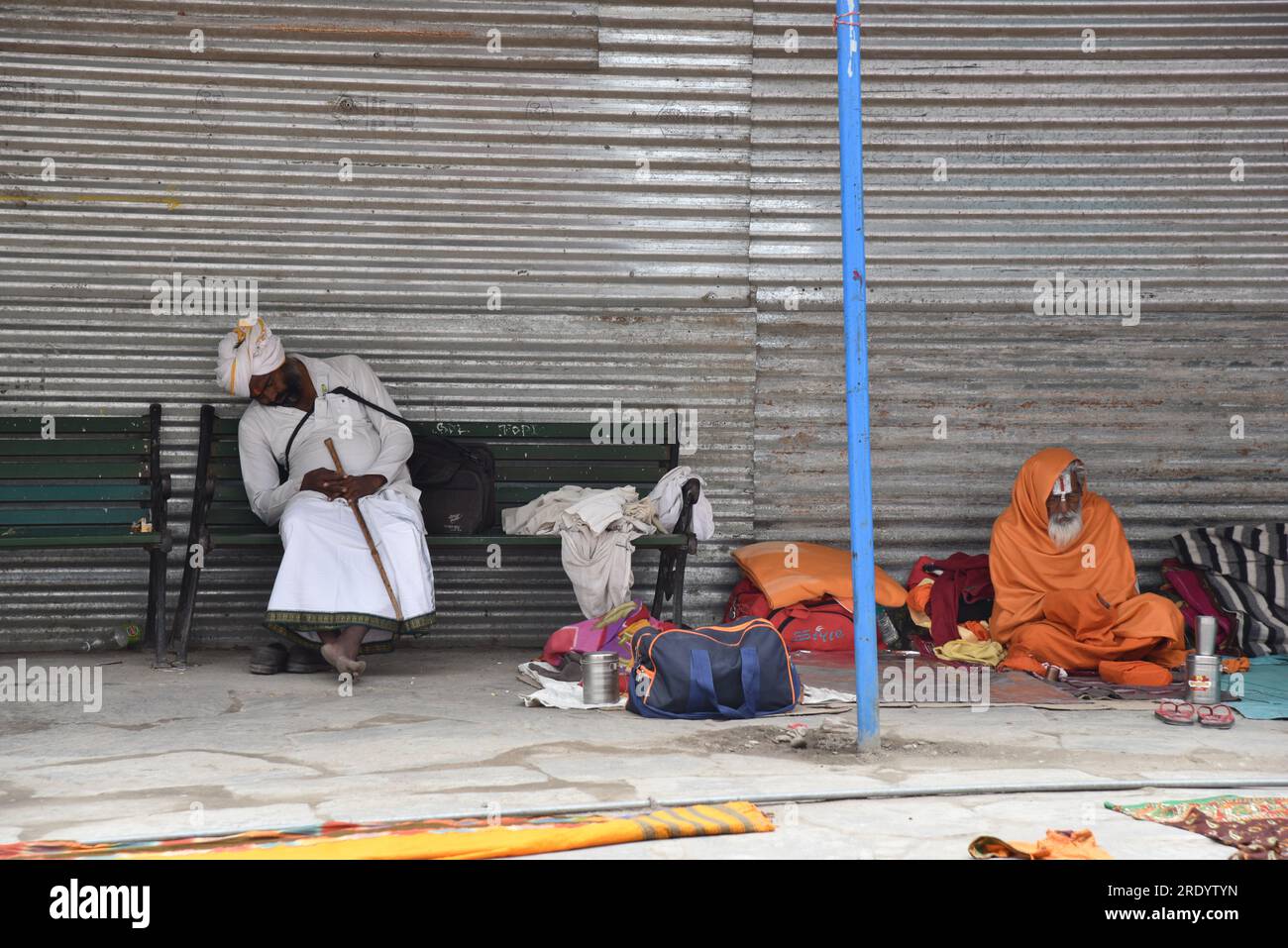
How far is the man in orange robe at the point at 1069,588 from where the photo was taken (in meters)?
6.32

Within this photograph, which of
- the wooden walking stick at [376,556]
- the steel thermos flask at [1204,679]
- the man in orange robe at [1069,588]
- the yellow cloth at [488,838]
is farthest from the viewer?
the man in orange robe at [1069,588]

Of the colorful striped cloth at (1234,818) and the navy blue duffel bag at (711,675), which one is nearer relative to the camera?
the colorful striped cloth at (1234,818)

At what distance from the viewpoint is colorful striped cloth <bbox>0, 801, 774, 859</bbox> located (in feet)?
9.84

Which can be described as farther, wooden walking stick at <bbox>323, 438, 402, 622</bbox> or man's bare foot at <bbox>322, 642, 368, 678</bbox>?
wooden walking stick at <bbox>323, 438, 402, 622</bbox>

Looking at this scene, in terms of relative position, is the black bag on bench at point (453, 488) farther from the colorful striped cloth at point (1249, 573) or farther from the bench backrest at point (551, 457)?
the colorful striped cloth at point (1249, 573)

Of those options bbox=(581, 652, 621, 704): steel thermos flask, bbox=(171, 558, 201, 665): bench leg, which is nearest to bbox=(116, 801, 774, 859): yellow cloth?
bbox=(581, 652, 621, 704): steel thermos flask

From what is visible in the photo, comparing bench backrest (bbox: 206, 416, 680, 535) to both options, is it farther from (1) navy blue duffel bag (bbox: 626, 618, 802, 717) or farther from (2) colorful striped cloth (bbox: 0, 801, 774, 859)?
(2) colorful striped cloth (bbox: 0, 801, 774, 859)

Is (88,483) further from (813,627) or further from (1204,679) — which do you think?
(1204,679)

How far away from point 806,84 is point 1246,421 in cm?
326

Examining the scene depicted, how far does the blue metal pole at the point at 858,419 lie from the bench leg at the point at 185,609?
3.60 metres

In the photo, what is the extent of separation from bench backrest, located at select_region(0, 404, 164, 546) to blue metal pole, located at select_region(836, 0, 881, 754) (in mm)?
3832

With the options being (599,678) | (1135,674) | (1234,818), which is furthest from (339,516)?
(1234,818)

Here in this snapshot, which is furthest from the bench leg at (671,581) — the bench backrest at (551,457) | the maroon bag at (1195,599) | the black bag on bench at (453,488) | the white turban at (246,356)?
the maroon bag at (1195,599)
